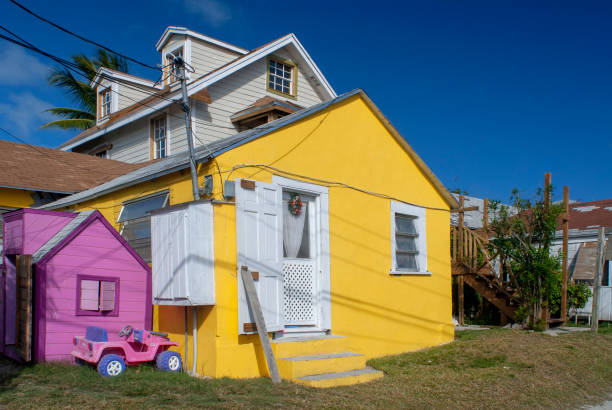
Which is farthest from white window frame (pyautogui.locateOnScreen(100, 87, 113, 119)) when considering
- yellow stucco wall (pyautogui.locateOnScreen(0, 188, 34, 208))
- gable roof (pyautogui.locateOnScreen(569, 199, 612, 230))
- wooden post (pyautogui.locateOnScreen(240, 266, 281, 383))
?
gable roof (pyautogui.locateOnScreen(569, 199, 612, 230))

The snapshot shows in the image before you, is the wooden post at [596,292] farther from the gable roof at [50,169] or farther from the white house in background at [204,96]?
the gable roof at [50,169]

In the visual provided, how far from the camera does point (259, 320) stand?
7430mm

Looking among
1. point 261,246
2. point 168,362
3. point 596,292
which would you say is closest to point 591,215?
point 596,292

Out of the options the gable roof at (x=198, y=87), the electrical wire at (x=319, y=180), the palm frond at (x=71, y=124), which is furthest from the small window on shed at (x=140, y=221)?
the palm frond at (x=71, y=124)

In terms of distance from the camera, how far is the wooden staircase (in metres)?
14.2

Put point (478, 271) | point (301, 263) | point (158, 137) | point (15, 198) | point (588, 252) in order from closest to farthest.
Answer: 1. point (301, 263)
2. point (15, 198)
3. point (478, 271)
4. point (158, 137)
5. point (588, 252)

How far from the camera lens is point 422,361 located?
31.4ft

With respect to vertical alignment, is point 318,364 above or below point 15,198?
below

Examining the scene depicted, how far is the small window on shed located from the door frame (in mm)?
2252

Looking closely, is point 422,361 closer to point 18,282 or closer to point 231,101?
point 18,282

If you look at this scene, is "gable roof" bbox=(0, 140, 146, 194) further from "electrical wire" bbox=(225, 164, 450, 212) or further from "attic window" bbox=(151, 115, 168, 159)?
"electrical wire" bbox=(225, 164, 450, 212)

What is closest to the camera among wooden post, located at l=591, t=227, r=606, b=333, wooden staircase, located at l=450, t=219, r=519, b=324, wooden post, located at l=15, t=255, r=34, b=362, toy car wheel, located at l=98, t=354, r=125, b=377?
toy car wheel, located at l=98, t=354, r=125, b=377

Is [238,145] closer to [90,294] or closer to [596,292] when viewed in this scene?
[90,294]

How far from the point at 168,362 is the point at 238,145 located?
3.13m
